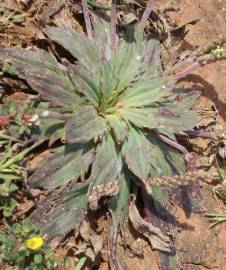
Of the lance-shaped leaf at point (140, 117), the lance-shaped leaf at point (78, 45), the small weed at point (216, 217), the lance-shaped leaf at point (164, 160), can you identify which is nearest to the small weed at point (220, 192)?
the small weed at point (216, 217)

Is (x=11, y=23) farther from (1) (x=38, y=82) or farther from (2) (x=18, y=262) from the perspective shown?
(2) (x=18, y=262)

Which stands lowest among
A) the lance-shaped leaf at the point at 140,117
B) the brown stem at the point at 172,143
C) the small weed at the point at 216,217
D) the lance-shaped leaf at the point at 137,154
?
the small weed at the point at 216,217

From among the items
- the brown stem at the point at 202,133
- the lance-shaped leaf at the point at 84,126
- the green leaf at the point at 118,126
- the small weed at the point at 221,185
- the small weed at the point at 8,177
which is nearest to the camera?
the small weed at the point at 8,177

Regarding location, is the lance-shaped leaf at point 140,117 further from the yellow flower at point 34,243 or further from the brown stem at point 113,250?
the yellow flower at point 34,243

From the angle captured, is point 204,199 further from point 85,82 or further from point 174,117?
point 85,82

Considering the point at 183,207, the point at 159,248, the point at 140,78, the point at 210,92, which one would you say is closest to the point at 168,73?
the point at 140,78

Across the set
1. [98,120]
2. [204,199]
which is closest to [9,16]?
[98,120]
